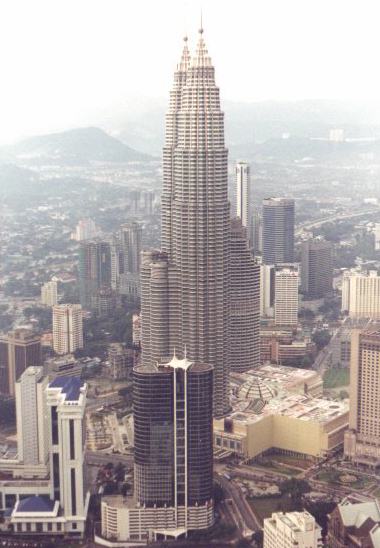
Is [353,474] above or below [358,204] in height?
below

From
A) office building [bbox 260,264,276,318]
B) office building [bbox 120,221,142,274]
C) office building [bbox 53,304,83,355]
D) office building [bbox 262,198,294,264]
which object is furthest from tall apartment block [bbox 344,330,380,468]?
office building [bbox 262,198,294,264]

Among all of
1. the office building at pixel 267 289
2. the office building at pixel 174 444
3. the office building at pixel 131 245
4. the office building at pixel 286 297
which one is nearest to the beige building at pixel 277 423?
the office building at pixel 174 444

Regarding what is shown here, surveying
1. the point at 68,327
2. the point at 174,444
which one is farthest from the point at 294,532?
the point at 68,327

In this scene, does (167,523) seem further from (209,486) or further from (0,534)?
(0,534)

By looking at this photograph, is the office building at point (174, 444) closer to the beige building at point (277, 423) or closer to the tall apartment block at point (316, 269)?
the beige building at point (277, 423)

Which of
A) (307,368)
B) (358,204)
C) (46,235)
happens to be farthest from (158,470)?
(358,204)

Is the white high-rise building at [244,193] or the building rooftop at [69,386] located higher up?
the white high-rise building at [244,193]
